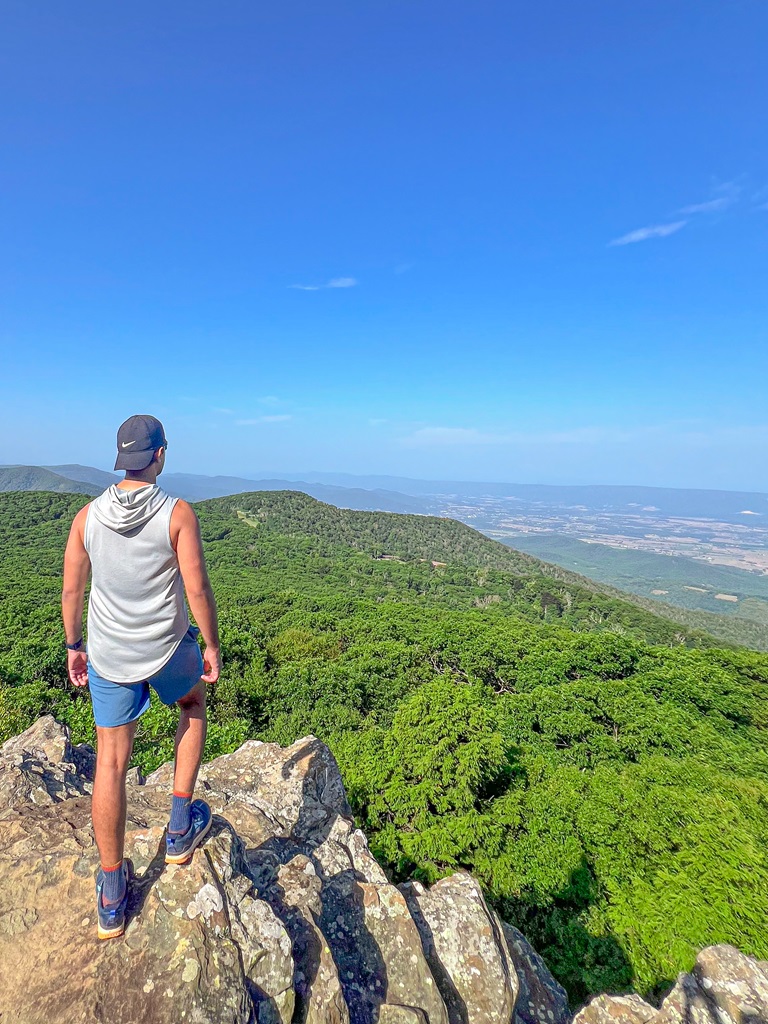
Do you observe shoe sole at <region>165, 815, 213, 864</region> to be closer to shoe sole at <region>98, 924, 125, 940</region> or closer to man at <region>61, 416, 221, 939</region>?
man at <region>61, 416, 221, 939</region>

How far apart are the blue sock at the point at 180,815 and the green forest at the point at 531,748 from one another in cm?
887

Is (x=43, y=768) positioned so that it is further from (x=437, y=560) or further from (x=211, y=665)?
(x=437, y=560)

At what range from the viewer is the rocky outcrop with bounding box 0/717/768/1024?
116 inches

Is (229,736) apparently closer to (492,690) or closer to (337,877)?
(337,877)

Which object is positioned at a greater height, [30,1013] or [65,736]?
[30,1013]

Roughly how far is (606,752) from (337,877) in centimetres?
1862

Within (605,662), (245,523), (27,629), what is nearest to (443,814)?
(605,662)

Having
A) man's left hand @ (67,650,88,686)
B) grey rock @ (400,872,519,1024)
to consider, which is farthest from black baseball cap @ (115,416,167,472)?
grey rock @ (400,872,519,1024)

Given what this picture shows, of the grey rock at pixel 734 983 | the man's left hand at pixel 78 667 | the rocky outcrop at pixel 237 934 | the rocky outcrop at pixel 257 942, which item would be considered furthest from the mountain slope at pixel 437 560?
the man's left hand at pixel 78 667

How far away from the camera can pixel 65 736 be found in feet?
23.7

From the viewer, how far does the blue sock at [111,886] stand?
310cm

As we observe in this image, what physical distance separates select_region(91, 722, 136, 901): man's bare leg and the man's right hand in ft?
1.87

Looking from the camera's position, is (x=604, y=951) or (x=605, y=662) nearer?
(x=604, y=951)

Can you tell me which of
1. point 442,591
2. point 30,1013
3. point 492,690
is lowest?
point 442,591
